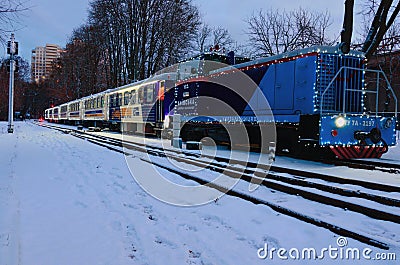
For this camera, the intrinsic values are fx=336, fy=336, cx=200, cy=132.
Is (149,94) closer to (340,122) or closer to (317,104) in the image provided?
(317,104)

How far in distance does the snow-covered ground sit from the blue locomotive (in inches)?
166

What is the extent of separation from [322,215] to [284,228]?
0.77 m

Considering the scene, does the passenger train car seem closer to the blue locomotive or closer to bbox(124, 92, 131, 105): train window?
bbox(124, 92, 131, 105): train window

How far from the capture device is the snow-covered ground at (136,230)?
3.06 meters

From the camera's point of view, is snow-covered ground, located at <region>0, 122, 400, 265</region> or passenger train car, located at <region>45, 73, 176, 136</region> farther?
passenger train car, located at <region>45, 73, 176, 136</region>

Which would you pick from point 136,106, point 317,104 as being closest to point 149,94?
point 136,106

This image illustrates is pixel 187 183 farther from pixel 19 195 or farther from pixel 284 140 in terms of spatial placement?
pixel 284 140

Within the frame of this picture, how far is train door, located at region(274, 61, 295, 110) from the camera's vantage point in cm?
1012

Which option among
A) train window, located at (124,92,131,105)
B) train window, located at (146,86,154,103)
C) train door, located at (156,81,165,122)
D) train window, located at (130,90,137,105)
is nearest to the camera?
train door, located at (156,81,165,122)

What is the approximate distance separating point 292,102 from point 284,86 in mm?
595

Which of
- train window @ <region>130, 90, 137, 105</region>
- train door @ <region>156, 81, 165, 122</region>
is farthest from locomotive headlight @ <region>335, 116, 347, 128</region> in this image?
train window @ <region>130, 90, 137, 105</region>

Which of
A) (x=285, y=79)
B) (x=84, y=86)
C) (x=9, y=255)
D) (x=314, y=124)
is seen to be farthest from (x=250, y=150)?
(x=84, y=86)

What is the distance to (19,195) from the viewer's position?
5.25 m

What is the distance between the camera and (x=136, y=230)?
3.75m
